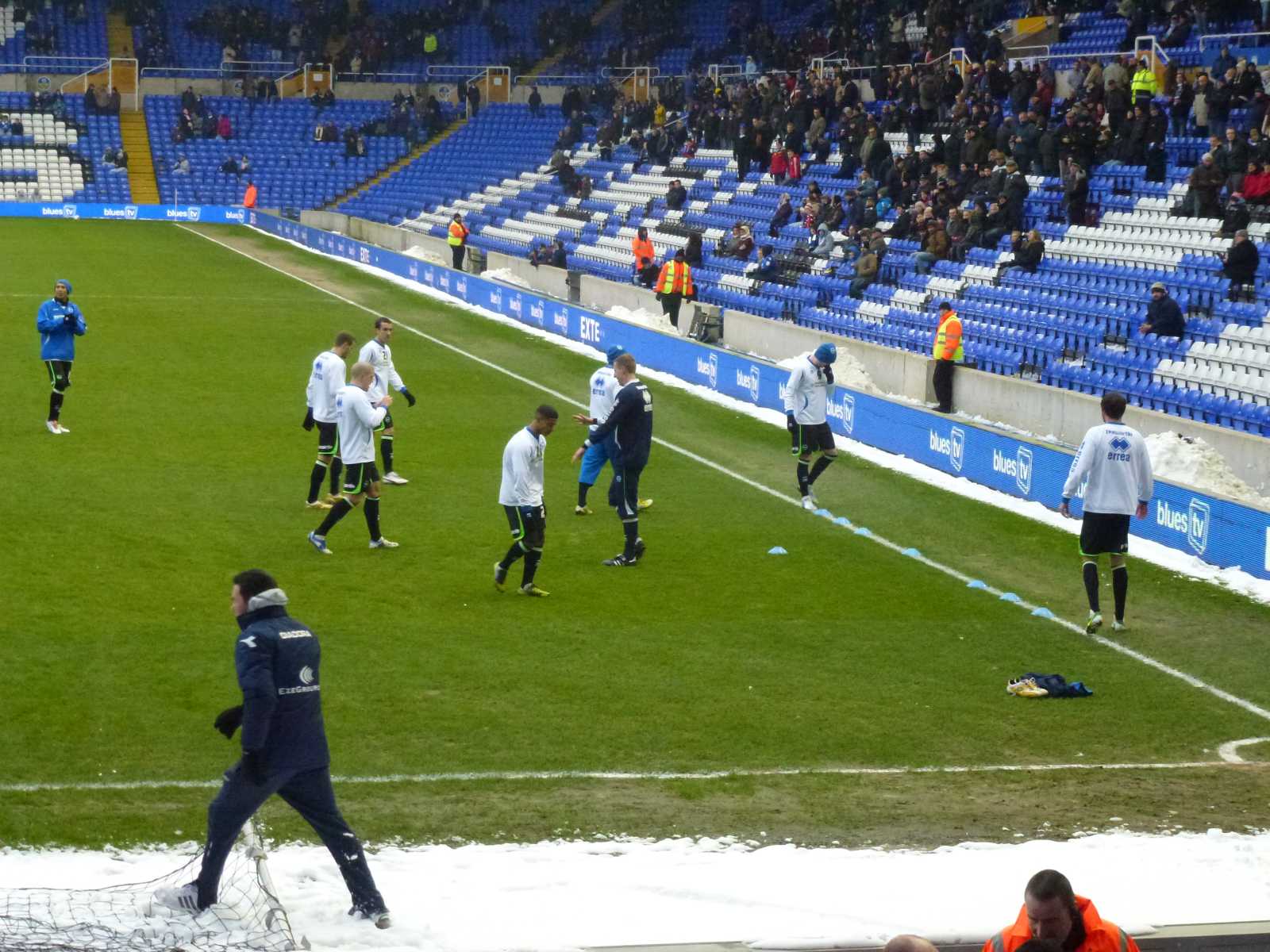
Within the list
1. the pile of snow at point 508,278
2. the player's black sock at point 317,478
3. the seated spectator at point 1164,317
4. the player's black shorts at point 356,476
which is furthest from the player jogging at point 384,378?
the pile of snow at point 508,278

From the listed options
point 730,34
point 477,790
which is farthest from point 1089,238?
point 730,34

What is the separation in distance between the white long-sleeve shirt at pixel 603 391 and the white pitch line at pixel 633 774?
7715 millimetres

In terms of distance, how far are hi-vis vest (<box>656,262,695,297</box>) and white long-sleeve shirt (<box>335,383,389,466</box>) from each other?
17595 millimetres

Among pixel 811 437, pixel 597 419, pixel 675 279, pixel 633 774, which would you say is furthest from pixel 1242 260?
pixel 633 774

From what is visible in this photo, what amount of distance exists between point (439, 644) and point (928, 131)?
24.9 meters

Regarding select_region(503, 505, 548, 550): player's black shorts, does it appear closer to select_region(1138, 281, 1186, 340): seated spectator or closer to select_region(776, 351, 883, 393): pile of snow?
select_region(776, 351, 883, 393): pile of snow

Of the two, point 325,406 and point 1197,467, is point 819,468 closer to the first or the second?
Answer: point 1197,467

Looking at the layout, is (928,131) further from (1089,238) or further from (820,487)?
(820,487)

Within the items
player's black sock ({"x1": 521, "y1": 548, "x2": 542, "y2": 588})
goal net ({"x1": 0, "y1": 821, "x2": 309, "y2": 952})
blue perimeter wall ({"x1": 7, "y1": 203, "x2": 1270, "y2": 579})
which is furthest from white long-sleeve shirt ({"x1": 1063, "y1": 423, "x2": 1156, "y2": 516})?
goal net ({"x1": 0, "y1": 821, "x2": 309, "y2": 952})

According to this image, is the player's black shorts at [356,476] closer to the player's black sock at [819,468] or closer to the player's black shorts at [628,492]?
the player's black shorts at [628,492]

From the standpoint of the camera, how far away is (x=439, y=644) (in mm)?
12781

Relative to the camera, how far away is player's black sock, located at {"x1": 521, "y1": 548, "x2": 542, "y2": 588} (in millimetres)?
14195

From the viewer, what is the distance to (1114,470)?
43.6ft

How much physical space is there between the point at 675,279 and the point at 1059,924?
2770 centimetres
